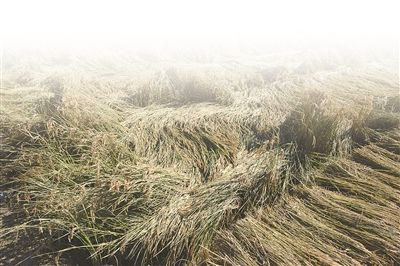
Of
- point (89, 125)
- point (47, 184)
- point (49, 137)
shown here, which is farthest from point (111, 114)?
point (47, 184)

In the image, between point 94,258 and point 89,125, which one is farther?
point 89,125

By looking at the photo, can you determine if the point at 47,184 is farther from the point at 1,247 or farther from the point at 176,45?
the point at 176,45

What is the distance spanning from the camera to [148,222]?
2268 mm

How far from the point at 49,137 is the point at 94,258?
1359 millimetres

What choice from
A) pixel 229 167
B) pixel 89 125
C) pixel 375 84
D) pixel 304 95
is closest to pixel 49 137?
pixel 89 125

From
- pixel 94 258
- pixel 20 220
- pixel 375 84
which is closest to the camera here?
pixel 94 258

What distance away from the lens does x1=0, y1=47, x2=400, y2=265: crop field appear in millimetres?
2141

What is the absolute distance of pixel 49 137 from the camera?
3.07 meters

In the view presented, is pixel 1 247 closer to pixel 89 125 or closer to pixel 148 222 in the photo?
pixel 148 222

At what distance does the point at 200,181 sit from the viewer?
109 inches

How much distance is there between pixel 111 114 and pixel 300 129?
1976 millimetres

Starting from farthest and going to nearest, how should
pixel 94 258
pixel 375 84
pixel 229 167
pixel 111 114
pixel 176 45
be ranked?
pixel 176 45, pixel 375 84, pixel 111 114, pixel 229 167, pixel 94 258

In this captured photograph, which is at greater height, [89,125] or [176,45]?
[89,125]

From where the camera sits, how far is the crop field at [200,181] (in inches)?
84.3
